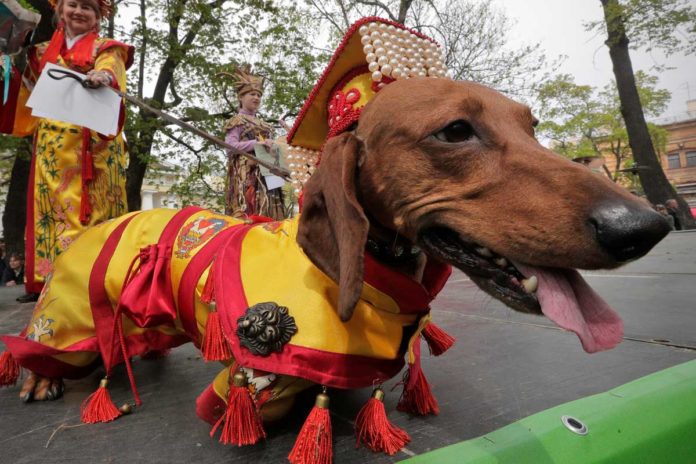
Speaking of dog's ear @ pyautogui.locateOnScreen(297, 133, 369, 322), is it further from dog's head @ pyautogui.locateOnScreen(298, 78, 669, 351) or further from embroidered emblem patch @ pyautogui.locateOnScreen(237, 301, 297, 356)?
embroidered emblem patch @ pyautogui.locateOnScreen(237, 301, 297, 356)

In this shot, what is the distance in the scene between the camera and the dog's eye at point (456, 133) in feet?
4.25

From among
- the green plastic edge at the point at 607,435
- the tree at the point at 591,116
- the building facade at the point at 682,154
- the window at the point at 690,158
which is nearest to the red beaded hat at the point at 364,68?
the green plastic edge at the point at 607,435

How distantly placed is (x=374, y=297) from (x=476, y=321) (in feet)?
5.94

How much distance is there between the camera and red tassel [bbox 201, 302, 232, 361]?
1442 millimetres

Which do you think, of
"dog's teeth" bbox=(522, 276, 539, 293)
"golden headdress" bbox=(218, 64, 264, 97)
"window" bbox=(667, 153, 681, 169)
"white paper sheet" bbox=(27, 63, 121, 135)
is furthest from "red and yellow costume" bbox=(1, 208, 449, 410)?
"window" bbox=(667, 153, 681, 169)

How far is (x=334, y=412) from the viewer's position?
161 cm

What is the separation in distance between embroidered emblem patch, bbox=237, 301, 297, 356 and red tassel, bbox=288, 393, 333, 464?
240 mm

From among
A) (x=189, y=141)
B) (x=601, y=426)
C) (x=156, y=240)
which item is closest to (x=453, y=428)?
(x=601, y=426)

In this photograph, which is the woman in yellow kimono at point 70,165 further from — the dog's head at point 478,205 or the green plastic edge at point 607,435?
the green plastic edge at point 607,435

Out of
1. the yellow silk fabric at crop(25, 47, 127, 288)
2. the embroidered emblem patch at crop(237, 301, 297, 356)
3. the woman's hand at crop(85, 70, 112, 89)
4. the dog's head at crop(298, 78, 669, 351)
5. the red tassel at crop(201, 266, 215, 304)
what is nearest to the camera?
the dog's head at crop(298, 78, 669, 351)

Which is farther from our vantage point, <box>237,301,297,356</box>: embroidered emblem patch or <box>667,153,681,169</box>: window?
Answer: <box>667,153,681,169</box>: window

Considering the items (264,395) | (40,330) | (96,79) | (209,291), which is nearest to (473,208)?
(264,395)

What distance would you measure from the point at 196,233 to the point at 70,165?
1.83 meters

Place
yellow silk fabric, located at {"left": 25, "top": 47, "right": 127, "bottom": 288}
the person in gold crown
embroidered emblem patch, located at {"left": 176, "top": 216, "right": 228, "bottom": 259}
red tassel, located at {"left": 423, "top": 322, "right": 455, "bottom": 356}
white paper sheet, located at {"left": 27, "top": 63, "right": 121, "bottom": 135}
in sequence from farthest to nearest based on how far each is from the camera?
the person in gold crown < yellow silk fabric, located at {"left": 25, "top": 47, "right": 127, "bottom": 288} < white paper sheet, located at {"left": 27, "top": 63, "right": 121, "bottom": 135} < embroidered emblem patch, located at {"left": 176, "top": 216, "right": 228, "bottom": 259} < red tassel, located at {"left": 423, "top": 322, "right": 455, "bottom": 356}
